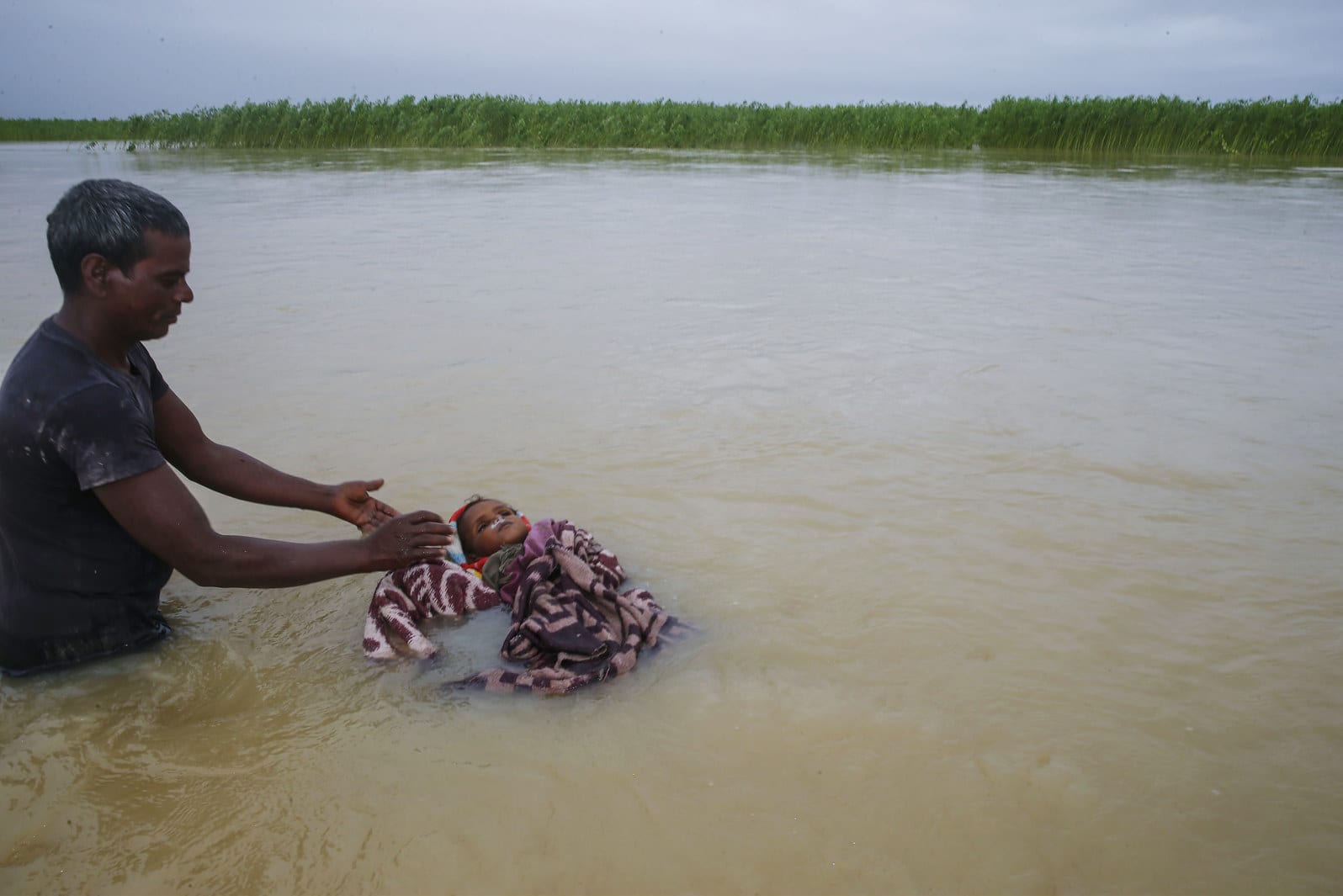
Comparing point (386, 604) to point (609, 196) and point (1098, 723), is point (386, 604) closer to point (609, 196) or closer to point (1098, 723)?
point (1098, 723)

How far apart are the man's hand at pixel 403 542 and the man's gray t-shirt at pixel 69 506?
1.83 feet

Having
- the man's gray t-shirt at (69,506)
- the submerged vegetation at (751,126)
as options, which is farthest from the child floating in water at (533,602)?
the submerged vegetation at (751,126)

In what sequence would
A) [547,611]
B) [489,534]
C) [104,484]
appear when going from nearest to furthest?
[104,484] → [547,611] → [489,534]

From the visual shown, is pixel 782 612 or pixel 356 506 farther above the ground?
pixel 356 506

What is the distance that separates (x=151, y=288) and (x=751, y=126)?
30184 mm

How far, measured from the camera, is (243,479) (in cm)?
303

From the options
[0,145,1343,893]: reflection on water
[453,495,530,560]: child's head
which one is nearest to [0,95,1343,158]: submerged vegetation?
[0,145,1343,893]: reflection on water

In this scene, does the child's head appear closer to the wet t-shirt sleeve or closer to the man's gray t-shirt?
the man's gray t-shirt

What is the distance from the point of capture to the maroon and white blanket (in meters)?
2.57

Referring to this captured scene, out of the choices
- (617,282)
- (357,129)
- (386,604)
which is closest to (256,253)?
(617,282)

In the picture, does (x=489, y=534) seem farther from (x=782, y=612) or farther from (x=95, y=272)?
(x=95, y=272)

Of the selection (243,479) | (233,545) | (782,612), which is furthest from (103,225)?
(782,612)

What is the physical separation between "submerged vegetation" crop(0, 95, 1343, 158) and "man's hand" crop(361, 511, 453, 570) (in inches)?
1048

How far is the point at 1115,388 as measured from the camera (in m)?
4.77
